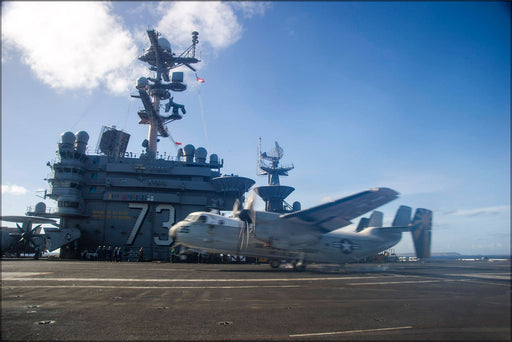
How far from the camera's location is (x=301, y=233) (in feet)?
54.9

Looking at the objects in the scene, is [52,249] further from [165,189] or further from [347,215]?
[347,215]

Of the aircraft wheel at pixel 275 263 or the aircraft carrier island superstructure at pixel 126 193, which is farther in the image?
the aircraft carrier island superstructure at pixel 126 193

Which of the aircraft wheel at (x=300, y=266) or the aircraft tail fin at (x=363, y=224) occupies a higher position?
the aircraft tail fin at (x=363, y=224)

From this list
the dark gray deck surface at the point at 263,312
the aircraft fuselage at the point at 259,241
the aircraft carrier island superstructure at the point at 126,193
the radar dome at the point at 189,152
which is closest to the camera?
the dark gray deck surface at the point at 263,312

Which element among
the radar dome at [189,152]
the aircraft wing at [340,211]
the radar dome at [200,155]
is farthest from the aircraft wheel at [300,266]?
the radar dome at [189,152]

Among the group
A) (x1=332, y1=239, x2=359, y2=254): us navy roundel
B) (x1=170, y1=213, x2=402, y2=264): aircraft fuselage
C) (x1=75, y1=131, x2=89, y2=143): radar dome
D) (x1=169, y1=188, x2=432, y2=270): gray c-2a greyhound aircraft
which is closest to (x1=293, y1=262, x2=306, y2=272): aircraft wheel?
(x1=169, y1=188, x2=432, y2=270): gray c-2a greyhound aircraft

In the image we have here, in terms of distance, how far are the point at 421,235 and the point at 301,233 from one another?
868 cm

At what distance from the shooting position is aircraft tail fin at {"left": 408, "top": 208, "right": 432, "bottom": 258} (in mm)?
8234

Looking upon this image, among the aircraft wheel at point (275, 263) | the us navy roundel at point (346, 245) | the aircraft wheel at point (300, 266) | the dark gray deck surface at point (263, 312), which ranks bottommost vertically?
the aircraft wheel at point (275, 263)

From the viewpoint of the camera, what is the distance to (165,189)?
4291cm

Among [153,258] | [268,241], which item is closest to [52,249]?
[153,258]

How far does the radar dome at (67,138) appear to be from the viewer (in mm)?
41031

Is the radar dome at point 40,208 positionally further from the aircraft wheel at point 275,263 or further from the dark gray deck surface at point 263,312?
the aircraft wheel at point 275,263

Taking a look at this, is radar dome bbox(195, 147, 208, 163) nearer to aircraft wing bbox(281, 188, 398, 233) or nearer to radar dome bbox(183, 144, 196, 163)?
radar dome bbox(183, 144, 196, 163)
